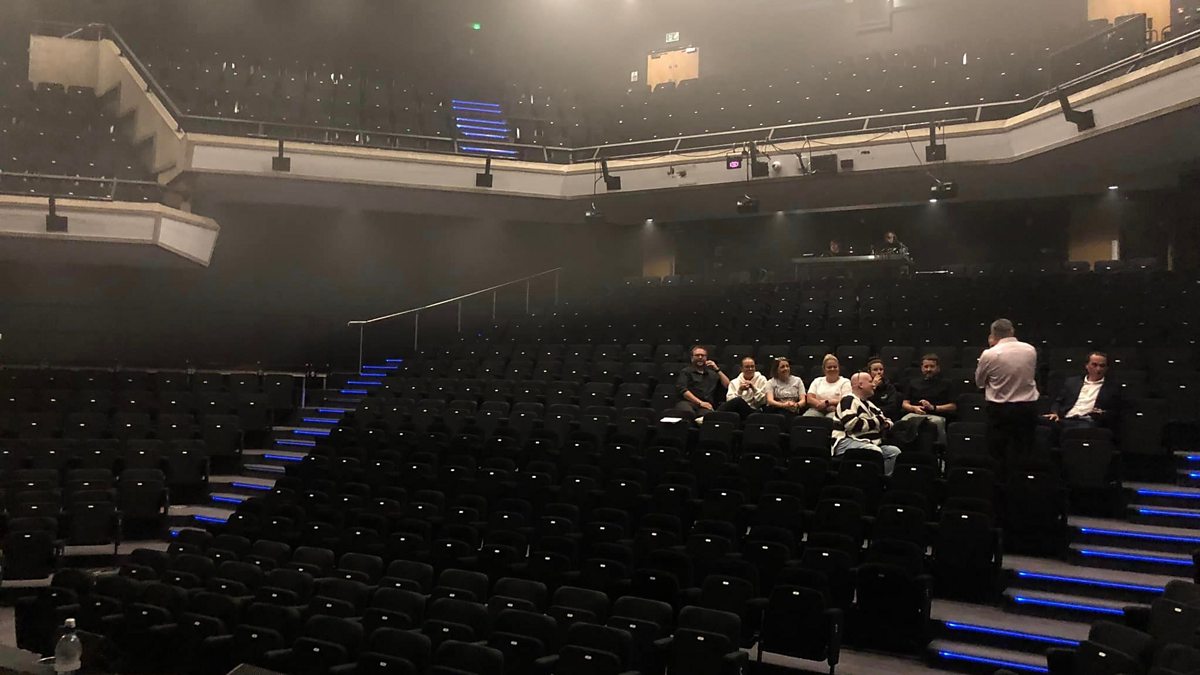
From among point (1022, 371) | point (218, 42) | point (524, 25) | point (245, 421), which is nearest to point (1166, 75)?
point (1022, 371)

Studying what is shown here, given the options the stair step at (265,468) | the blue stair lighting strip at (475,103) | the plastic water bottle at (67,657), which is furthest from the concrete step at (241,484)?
the blue stair lighting strip at (475,103)

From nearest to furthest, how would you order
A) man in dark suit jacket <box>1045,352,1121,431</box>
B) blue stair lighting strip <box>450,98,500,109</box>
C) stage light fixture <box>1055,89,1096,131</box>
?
man in dark suit jacket <box>1045,352,1121,431</box>
stage light fixture <box>1055,89,1096,131</box>
blue stair lighting strip <box>450,98,500,109</box>

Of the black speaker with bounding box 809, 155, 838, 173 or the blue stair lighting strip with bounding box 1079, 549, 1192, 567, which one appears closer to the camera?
the blue stair lighting strip with bounding box 1079, 549, 1192, 567

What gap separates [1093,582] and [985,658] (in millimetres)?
996

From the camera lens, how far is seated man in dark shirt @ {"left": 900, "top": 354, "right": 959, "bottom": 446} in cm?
739

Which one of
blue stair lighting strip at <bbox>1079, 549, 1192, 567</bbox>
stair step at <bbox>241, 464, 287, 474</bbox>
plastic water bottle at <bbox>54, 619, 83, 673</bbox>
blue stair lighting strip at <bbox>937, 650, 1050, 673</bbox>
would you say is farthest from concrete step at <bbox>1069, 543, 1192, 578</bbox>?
stair step at <bbox>241, 464, 287, 474</bbox>

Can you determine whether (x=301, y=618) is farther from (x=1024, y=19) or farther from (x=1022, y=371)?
(x=1024, y=19)

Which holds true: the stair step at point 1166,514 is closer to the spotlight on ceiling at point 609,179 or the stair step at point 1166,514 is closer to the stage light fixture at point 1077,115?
the stage light fixture at point 1077,115

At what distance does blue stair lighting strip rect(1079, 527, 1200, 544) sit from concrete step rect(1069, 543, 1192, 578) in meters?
0.08

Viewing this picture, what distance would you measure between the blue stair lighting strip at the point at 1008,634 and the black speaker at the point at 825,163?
726 cm

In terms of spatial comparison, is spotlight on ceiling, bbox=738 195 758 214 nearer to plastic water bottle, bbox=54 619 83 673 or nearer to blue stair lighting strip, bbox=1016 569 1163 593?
blue stair lighting strip, bbox=1016 569 1163 593

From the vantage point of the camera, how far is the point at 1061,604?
18.1ft

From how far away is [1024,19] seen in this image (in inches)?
580

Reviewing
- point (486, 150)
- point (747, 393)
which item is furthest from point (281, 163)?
point (747, 393)
